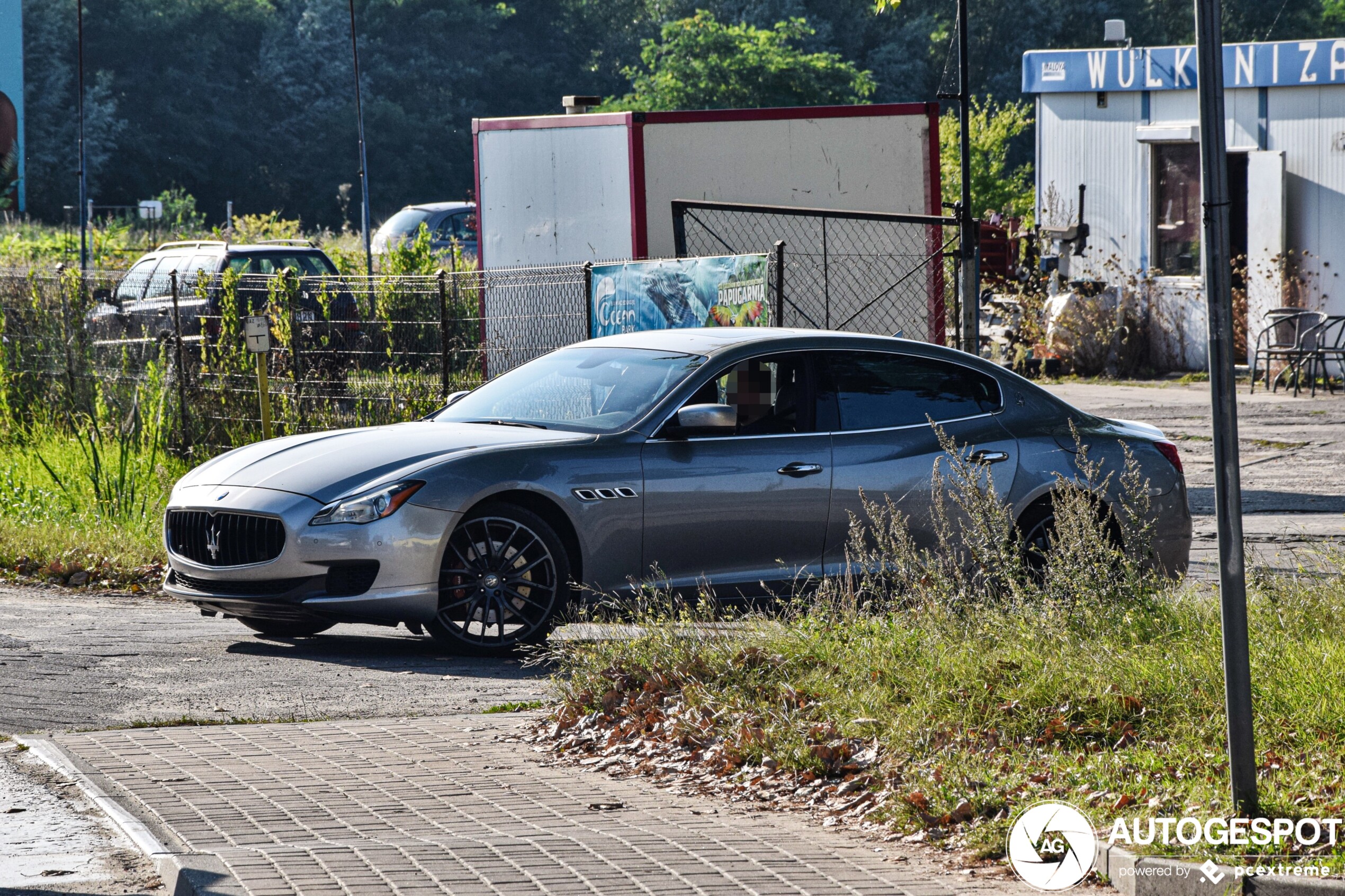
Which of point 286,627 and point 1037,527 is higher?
point 1037,527

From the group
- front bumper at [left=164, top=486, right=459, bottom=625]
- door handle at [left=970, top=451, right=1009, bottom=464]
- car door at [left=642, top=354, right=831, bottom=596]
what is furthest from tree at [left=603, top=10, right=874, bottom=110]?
front bumper at [left=164, top=486, right=459, bottom=625]

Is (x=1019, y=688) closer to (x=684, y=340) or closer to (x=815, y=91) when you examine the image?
(x=684, y=340)

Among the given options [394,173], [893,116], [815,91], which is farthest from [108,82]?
[893,116]

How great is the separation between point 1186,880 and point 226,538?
5156 mm

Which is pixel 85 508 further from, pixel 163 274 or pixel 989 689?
pixel 163 274

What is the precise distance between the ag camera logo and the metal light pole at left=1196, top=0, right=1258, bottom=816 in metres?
0.44

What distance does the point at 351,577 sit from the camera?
799 centimetres

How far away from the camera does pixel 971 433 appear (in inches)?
351

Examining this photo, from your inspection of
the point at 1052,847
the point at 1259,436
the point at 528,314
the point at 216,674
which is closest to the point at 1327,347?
the point at 1259,436

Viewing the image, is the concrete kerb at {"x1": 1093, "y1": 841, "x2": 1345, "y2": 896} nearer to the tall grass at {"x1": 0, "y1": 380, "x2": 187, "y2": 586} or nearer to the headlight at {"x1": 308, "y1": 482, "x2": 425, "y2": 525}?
the headlight at {"x1": 308, "y1": 482, "x2": 425, "y2": 525}

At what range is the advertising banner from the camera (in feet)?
37.5

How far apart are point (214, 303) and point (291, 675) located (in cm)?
934

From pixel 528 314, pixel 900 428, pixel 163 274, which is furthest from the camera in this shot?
pixel 163 274

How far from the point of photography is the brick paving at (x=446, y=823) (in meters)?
4.73
